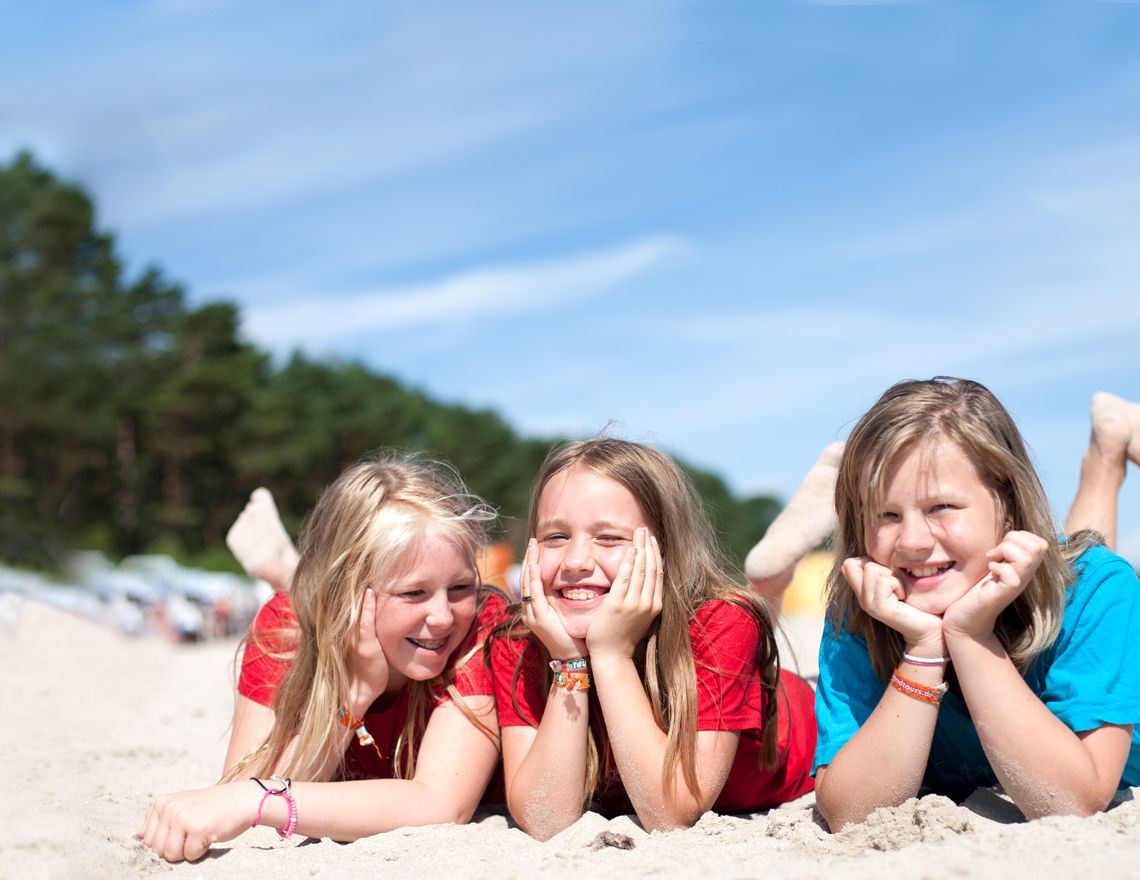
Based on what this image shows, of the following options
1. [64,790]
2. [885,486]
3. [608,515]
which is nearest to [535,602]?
[608,515]

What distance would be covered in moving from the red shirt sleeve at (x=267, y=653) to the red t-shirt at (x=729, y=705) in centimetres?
80

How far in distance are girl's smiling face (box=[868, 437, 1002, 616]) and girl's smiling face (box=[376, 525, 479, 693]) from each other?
1.39m

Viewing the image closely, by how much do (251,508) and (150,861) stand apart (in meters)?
2.68

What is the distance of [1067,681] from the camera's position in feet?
9.36

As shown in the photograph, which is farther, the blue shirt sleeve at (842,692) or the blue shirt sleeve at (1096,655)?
the blue shirt sleeve at (842,692)

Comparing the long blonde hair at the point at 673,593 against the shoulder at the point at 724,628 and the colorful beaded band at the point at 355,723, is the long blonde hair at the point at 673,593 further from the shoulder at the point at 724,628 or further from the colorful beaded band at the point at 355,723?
the colorful beaded band at the point at 355,723

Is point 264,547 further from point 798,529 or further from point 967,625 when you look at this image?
point 967,625

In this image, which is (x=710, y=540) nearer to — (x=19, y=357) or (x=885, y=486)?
(x=885, y=486)

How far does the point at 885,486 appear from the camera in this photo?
2.91 meters

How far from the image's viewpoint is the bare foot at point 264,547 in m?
5.09

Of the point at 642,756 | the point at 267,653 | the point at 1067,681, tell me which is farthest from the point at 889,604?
the point at 267,653

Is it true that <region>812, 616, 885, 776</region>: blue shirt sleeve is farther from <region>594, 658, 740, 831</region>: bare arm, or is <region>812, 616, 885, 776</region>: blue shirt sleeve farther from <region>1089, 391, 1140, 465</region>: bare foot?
<region>1089, 391, 1140, 465</region>: bare foot

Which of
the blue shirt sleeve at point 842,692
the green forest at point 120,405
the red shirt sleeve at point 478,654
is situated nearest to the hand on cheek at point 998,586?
the blue shirt sleeve at point 842,692

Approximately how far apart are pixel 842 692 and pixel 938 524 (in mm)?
609
